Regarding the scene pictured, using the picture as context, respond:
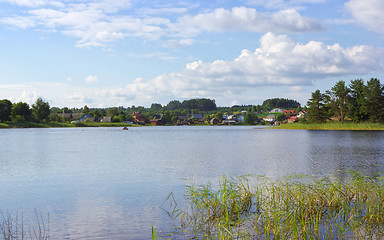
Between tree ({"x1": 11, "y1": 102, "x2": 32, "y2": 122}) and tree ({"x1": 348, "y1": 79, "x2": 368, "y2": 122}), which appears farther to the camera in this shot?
tree ({"x1": 11, "y1": 102, "x2": 32, "y2": 122})

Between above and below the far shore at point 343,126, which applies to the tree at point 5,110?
above

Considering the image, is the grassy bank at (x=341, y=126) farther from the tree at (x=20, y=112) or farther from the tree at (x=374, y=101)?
the tree at (x=20, y=112)

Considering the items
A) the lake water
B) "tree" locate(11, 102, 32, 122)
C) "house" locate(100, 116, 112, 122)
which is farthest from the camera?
"house" locate(100, 116, 112, 122)

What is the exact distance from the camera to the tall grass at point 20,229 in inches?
453

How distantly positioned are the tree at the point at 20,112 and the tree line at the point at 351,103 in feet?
353

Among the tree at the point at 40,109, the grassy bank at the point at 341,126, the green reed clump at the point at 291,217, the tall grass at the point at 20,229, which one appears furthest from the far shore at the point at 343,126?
the tree at the point at 40,109

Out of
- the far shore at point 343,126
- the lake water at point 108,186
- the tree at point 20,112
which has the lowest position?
the lake water at point 108,186

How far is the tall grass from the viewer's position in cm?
1150

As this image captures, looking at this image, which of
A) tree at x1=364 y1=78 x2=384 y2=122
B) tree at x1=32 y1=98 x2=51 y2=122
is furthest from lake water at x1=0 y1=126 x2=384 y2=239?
tree at x1=32 y1=98 x2=51 y2=122

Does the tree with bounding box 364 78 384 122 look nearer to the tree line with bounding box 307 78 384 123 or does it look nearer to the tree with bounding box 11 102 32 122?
the tree line with bounding box 307 78 384 123

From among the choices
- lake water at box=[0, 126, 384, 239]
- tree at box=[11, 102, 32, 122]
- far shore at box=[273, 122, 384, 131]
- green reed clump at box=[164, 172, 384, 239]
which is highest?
tree at box=[11, 102, 32, 122]

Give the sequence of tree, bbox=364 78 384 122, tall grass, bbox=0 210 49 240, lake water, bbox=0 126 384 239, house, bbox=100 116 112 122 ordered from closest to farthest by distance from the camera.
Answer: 1. tall grass, bbox=0 210 49 240
2. lake water, bbox=0 126 384 239
3. tree, bbox=364 78 384 122
4. house, bbox=100 116 112 122

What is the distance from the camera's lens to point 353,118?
95.0 meters

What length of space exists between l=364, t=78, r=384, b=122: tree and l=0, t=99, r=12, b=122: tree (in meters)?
124
